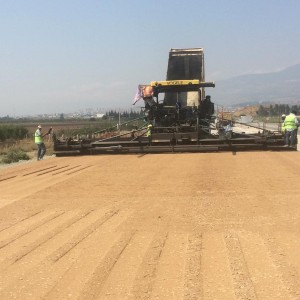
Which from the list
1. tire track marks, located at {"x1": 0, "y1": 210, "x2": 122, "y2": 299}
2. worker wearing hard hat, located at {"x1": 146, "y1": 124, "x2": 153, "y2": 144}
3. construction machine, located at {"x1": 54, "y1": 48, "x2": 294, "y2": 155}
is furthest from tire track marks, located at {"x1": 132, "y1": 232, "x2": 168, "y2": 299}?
worker wearing hard hat, located at {"x1": 146, "y1": 124, "x2": 153, "y2": 144}

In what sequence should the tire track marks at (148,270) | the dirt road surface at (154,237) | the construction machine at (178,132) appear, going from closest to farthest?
the tire track marks at (148,270) → the dirt road surface at (154,237) → the construction machine at (178,132)

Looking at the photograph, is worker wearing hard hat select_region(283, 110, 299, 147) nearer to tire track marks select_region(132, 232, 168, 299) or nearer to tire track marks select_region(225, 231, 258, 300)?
tire track marks select_region(225, 231, 258, 300)

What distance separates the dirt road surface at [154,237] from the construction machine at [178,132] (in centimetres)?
663

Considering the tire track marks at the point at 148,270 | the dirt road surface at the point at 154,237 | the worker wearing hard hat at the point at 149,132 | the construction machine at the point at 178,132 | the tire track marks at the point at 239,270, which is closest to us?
the tire track marks at the point at 239,270

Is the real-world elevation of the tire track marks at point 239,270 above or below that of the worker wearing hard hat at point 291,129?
below

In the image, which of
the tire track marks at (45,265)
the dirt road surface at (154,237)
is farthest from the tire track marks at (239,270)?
the tire track marks at (45,265)

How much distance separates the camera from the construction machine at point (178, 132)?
17562mm

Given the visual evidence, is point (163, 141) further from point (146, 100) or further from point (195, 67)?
point (195, 67)

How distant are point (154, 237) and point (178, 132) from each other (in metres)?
12.4

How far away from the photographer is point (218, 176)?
10695 millimetres

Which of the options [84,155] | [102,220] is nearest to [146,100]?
[84,155]

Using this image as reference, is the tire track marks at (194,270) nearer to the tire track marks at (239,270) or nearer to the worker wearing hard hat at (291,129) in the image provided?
the tire track marks at (239,270)

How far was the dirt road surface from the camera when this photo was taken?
434 cm

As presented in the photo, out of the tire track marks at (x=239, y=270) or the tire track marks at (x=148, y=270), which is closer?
the tire track marks at (x=239, y=270)
